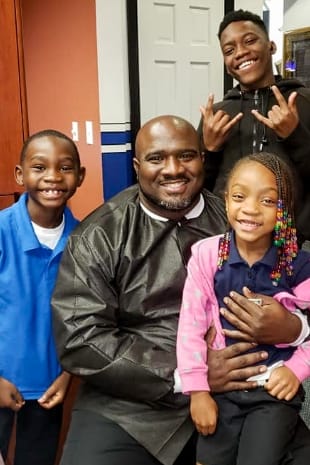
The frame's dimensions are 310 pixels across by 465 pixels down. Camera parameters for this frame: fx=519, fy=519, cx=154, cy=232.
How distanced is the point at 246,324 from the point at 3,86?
1.12 meters

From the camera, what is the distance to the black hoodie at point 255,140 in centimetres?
192

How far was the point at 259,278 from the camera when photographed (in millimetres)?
1283

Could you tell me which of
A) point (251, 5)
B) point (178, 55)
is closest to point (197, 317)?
point (178, 55)

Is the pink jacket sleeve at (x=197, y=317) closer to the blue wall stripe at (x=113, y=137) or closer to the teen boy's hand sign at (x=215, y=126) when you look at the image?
the teen boy's hand sign at (x=215, y=126)

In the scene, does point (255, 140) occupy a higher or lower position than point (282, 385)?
higher

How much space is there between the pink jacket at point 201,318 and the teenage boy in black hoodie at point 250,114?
639 mm

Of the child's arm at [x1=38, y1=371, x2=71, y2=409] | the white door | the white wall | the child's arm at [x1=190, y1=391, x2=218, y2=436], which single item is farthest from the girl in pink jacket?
the white wall

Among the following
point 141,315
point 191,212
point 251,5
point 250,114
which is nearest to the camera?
point 141,315

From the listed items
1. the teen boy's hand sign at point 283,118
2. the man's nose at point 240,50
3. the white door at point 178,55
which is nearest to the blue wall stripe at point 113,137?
the white door at point 178,55

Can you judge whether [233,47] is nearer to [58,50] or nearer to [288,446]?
[288,446]

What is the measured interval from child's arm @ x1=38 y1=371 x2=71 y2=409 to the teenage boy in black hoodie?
34.1 inches

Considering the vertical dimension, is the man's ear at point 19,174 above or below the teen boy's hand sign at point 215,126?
below

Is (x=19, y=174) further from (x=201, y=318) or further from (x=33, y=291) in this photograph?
(x=201, y=318)

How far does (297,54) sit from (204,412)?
234 inches
